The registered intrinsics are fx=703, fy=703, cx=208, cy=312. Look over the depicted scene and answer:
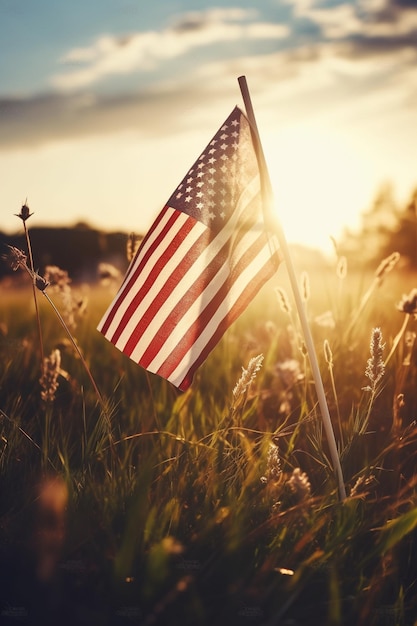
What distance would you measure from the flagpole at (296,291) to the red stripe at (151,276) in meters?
0.42

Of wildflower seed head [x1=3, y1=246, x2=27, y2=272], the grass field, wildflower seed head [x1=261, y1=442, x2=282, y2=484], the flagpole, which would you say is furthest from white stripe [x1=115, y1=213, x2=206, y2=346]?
wildflower seed head [x1=261, y1=442, x2=282, y2=484]

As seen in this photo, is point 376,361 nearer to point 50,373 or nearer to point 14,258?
point 50,373

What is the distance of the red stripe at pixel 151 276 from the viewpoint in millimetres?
3613

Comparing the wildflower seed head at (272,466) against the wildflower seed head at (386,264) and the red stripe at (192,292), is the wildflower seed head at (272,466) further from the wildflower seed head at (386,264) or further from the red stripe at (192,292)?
the wildflower seed head at (386,264)

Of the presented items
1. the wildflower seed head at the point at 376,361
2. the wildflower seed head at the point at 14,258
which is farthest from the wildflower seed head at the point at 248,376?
the wildflower seed head at the point at 14,258

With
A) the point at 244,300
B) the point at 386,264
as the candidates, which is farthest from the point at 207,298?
the point at 386,264

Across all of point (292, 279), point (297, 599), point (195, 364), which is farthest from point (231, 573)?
point (292, 279)

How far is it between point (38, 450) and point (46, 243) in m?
22.5

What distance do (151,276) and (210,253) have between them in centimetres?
35

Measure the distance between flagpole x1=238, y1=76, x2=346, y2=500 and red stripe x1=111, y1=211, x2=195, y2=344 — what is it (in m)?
0.42

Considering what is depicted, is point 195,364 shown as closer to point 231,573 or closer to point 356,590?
point 231,573

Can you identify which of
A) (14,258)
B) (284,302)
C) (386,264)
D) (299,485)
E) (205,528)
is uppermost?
(14,258)

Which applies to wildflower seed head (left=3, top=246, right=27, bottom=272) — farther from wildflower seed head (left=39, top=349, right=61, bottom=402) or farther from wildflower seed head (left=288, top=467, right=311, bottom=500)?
wildflower seed head (left=288, top=467, right=311, bottom=500)

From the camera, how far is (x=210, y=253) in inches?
141
